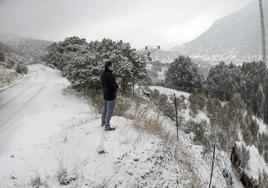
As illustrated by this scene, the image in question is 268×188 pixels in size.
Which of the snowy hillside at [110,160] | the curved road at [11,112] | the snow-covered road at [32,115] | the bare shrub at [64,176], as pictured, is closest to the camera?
the bare shrub at [64,176]

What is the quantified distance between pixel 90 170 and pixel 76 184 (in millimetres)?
501

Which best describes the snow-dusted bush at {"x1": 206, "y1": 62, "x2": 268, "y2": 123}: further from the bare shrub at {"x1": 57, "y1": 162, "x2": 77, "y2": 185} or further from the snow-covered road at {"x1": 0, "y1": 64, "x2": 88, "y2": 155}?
the bare shrub at {"x1": 57, "y1": 162, "x2": 77, "y2": 185}

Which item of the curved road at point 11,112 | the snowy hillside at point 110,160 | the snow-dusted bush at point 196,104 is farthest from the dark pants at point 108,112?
the snow-dusted bush at point 196,104

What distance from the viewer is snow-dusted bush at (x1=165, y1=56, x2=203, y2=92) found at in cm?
4334

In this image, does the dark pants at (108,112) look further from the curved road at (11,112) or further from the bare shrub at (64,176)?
the curved road at (11,112)

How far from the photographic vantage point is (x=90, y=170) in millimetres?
6562

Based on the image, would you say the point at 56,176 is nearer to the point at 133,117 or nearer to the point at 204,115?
the point at 133,117

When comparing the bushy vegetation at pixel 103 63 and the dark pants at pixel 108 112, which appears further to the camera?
the bushy vegetation at pixel 103 63

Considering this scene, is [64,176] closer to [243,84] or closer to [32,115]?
[32,115]

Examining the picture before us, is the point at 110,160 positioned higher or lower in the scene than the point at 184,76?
lower

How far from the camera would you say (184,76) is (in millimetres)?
43562

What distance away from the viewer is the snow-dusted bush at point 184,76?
1706 inches

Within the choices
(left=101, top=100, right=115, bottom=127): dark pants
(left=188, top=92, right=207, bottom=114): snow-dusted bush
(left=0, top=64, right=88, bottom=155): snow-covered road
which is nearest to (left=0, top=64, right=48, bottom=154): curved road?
(left=0, top=64, right=88, bottom=155): snow-covered road

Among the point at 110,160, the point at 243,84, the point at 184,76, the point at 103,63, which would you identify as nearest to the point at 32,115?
the point at 103,63
